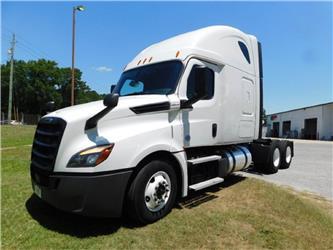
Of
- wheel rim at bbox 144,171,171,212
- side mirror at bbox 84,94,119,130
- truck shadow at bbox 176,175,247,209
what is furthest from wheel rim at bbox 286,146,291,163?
side mirror at bbox 84,94,119,130

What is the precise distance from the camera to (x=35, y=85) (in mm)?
66375

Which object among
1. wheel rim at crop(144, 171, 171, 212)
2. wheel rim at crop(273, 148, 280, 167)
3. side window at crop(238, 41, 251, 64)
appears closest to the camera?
wheel rim at crop(144, 171, 171, 212)

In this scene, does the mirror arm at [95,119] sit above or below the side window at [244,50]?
below

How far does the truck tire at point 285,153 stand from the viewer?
9.55 m

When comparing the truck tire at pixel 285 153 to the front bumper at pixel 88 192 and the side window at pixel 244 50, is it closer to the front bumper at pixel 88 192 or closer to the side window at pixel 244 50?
the side window at pixel 244 50

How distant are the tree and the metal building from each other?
126ft

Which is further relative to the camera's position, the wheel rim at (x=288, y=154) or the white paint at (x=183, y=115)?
the wheel rim at (x=288, y=154)

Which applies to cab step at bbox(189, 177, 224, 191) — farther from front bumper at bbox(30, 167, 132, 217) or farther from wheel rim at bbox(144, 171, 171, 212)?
front bumper at bbox(30, 167, 132, 217)

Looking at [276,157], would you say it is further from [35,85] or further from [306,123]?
[35,85]

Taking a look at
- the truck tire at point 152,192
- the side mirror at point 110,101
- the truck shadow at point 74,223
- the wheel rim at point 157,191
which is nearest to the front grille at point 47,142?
the side mirror at point 110,101

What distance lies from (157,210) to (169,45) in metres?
3.21

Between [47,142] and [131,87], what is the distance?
6.92 ft

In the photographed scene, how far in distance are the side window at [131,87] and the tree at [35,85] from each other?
6251cm

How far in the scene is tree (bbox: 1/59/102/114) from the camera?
217ft
